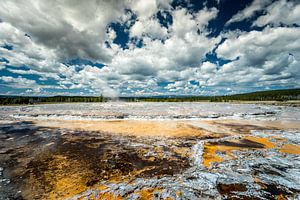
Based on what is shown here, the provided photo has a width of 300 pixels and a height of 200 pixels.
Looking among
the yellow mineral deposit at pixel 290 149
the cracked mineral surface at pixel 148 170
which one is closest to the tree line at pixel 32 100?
the cracked mineral surface at pixel 148 170

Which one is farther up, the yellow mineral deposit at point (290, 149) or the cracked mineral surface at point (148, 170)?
the cracked mineral surface at point (148, 170)

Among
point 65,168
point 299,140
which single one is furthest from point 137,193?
point 299,140

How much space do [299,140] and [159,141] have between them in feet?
39.5

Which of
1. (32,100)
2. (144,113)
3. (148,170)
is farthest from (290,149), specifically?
(32,100)

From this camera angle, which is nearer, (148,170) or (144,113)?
(148,170)

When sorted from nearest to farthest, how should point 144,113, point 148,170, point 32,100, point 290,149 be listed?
point 148,170
point 290,149
point 144,113
point 32,100

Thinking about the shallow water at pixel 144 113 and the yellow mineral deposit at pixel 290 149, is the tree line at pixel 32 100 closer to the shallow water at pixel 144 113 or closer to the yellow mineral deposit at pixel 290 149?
the shallow water at pixel 144 113

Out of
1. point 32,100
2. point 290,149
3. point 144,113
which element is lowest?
point 144,113

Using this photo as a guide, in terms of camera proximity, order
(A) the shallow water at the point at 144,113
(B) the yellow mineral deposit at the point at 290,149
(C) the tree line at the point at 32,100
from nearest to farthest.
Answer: (B) the yellow mineral deposit at the point at 290,149 < (A) the shallow water at the point at 144,113 < (C) the tree line at the point at 32,100

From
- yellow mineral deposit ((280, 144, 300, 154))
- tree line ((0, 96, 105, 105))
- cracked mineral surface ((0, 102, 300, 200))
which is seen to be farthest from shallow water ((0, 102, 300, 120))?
tree line ((0, 96, 105, 105))

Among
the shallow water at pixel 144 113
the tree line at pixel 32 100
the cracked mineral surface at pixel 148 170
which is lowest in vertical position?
the shallow water at pixel 144 113

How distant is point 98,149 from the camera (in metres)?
10.5

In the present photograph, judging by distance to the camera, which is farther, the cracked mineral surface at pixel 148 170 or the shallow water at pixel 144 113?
the shallow water at pixel 144 113

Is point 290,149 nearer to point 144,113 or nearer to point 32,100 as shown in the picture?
point 144,113
